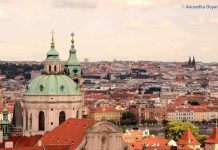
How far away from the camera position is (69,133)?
50406mm

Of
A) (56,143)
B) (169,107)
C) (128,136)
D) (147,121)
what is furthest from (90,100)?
(56,143)

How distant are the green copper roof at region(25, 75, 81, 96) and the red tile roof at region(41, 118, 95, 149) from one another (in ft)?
23.0

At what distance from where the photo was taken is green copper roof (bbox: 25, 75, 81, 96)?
194ft

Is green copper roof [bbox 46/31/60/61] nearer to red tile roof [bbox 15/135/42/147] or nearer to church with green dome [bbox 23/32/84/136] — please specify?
church with green dome [bbox 23/32/84/136]

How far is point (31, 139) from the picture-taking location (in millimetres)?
51781

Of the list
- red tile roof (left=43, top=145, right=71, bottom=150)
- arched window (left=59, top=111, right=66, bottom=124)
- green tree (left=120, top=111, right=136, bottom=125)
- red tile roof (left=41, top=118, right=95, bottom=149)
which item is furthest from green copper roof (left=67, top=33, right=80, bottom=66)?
green tree (left=120, top=111, right=136, bottom=125)

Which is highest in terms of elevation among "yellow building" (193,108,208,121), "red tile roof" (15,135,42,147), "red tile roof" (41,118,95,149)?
"red tile roof" (41,118,95,149)

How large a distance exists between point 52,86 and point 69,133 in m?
9.43

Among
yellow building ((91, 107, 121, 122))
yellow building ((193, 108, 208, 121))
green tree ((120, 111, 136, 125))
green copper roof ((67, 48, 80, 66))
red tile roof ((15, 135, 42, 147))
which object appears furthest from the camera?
yellow building ((193, 108, 208, 121))

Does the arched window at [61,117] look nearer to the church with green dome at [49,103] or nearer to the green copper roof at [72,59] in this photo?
the church with green dome at [49,103]

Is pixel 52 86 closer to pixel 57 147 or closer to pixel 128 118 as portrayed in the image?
pixel 57 147

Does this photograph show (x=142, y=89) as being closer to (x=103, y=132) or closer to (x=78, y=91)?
(x=78, y=91)

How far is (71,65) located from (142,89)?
5080 inches

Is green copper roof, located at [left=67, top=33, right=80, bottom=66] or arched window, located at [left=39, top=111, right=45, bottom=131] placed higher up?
green copper roof, located at [left=67, top=33, right=80, bottom=66]
